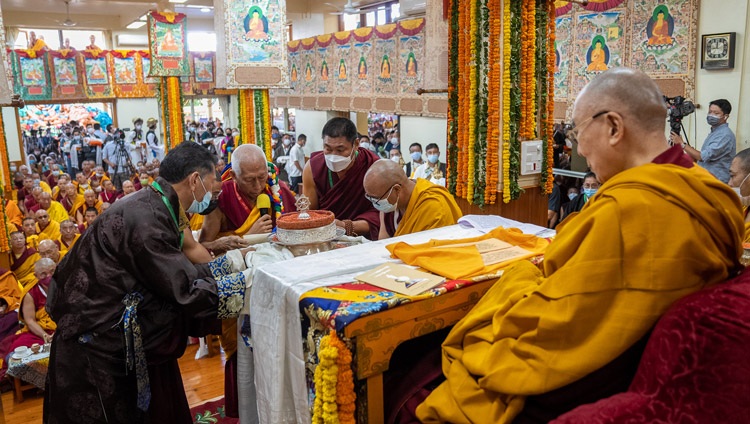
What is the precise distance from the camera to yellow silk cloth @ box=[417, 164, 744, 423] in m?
1.51

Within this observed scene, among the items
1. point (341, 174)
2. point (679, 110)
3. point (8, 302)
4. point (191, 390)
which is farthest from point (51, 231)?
point (679, 110)

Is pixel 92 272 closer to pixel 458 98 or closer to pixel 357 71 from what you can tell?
pixel 458 98

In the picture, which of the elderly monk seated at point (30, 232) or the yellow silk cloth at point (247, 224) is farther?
the elderly monk seated at point (30, 232)

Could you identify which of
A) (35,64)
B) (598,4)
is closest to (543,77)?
(598,4)

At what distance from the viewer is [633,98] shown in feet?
5.57

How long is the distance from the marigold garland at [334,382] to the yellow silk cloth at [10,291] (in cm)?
515

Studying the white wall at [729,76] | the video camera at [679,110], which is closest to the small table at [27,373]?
the video camera at [679,110]

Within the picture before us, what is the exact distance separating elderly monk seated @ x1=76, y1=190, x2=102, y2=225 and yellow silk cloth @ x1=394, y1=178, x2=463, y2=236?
23.5 ft

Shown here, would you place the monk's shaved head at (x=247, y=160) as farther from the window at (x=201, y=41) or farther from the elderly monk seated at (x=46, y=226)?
the window at (x=201, y=41)

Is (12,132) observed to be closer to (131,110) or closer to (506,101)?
(131,110)

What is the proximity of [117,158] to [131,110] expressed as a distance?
14.6 feet

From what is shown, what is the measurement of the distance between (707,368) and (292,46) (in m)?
17.6

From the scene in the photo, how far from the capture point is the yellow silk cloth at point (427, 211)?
3160 millimetres

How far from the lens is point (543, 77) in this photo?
14.3 feet
